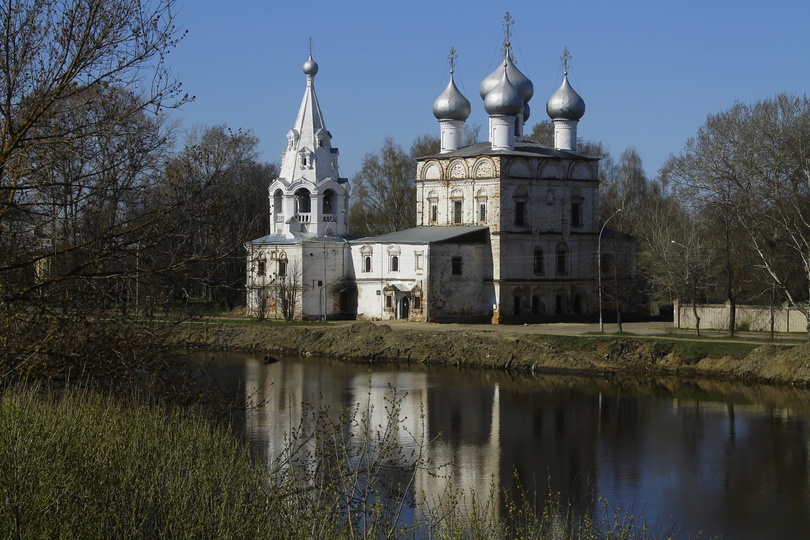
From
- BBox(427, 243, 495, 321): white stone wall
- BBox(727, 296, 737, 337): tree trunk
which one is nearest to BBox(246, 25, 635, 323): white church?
BBox(427, 243, 495, 321): white stone wall

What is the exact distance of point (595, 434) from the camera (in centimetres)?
2044

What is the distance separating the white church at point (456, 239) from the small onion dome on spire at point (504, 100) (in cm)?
5

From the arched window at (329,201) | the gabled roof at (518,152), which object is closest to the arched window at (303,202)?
the arched window at (329,201)

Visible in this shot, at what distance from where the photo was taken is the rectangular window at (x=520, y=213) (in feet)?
133

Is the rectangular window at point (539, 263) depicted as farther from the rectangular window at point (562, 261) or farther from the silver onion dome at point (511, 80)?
the silver onion dome at point (511, 80)

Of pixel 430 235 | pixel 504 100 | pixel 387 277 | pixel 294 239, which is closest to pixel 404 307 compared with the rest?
pixel 387 277

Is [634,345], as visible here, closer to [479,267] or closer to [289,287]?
[479,267]

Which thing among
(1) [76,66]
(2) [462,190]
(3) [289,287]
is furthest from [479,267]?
(1) [76,66]

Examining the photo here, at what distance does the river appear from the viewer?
14484mm

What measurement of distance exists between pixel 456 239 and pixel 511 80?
850cm

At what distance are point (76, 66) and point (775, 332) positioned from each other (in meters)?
27.4

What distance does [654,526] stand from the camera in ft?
42.9

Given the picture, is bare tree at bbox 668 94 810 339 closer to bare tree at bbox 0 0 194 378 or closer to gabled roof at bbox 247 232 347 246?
gabled roof at bbox 247 232 347 246

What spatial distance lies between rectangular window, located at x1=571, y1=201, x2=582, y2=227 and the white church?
45 millimetres
